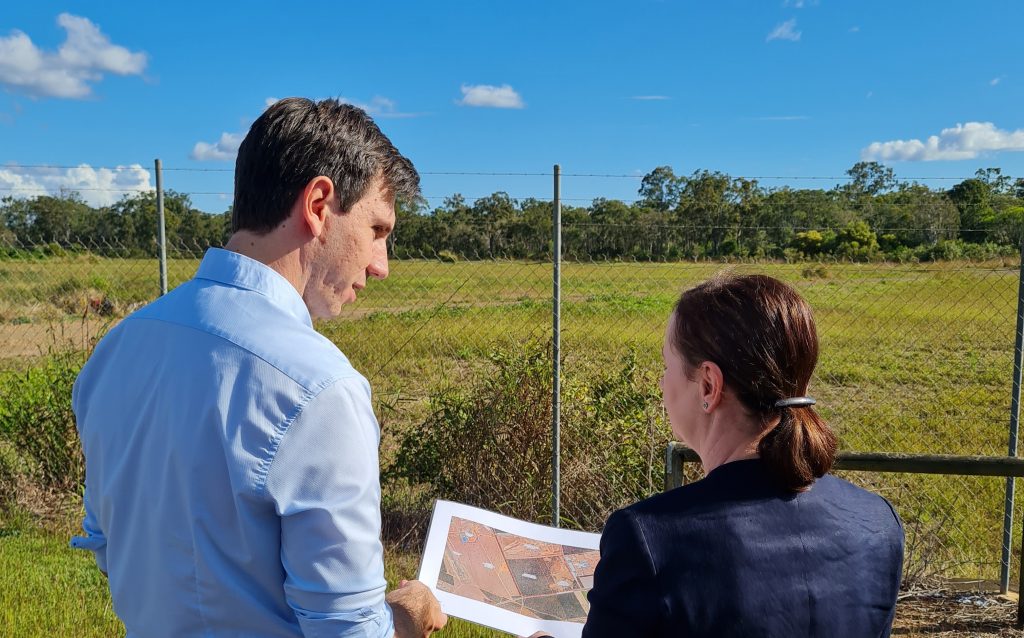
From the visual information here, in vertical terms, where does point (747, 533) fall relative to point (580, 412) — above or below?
above

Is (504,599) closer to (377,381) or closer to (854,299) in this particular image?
(377,381)

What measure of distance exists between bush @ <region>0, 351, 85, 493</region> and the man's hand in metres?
4.95

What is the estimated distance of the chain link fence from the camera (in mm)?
5109

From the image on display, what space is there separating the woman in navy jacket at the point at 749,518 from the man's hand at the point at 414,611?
0.37 m

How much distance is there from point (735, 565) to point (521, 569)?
2.18 ft

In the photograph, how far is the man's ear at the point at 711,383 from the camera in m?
1.36

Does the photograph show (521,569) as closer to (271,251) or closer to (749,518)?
(749,518)

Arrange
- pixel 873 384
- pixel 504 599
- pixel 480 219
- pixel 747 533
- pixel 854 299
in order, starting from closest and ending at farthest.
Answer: pixel 747 533
pixel 504 599
pixel 480 219
pixel 854 299
pixel 873 384

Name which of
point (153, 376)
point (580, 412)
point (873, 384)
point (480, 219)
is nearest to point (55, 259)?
point (480, 219)

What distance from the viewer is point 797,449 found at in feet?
4.27

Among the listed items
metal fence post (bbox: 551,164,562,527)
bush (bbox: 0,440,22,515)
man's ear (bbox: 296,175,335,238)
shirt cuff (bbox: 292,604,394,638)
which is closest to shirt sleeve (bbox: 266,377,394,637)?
shirt cuff (bbox: 292,604,394,638)

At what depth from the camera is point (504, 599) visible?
172 centimetres

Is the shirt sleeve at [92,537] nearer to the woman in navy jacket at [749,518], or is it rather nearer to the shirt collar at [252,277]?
the shirt collar at [252,277]

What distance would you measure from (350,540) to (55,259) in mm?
5510
